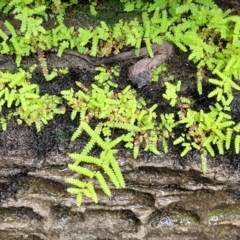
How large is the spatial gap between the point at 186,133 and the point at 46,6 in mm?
2298

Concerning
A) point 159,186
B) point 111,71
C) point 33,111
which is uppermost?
point 111,71

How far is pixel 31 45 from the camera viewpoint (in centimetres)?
491

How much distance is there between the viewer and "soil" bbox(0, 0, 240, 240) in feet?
15.3

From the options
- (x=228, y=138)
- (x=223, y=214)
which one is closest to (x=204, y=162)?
(x=228, y=138)

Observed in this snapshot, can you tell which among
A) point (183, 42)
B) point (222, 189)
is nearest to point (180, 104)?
point (183, 42)

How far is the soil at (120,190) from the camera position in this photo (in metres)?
4.66

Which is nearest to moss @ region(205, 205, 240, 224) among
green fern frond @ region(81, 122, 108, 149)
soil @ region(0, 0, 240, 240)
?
soil @ region(0, 0, 240, 240)

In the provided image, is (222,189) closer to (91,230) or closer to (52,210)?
(91,230)

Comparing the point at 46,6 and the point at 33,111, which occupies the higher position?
the point at 46,6

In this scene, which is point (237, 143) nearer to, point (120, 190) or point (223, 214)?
point (223, 214)

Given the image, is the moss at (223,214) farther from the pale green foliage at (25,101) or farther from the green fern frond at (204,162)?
the pale green foliage at (25,101)

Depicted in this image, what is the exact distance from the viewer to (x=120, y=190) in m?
4.82

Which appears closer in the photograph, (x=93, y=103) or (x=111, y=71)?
(x=93, y=103)

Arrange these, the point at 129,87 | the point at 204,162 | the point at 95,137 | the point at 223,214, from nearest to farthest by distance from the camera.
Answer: the point at 95,137, the point at 204,162, the point at 129,87, the point at 223,214
